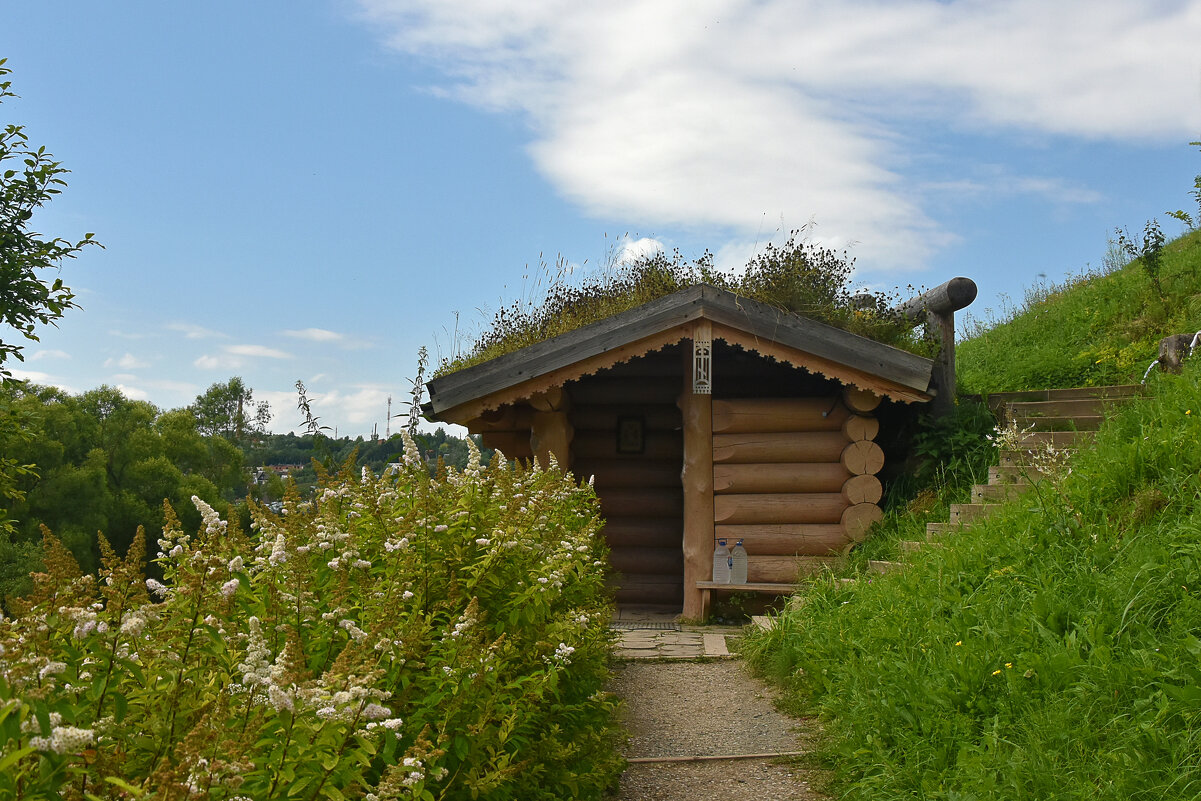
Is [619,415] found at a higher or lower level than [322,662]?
higher

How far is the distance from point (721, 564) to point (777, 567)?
654 mm

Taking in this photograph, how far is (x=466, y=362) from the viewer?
13742mm

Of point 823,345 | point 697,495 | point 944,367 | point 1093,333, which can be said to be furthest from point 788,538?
point 1093,333

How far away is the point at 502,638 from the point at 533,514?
43.9 inches

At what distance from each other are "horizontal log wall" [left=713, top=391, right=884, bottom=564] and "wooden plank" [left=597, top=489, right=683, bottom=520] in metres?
2.27

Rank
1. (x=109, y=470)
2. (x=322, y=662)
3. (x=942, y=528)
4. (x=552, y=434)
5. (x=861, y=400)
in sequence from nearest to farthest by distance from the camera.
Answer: (x=322, y=662)
(x=942, y=528)
(x=861, y=400)
(x=552, y=434)
(x=109, y=470)

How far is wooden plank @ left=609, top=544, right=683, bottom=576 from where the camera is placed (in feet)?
42.7

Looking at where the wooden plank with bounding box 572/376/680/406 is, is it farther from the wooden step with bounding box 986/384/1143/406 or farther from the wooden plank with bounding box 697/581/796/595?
the wooden step with bounding box 986/384/1143/406

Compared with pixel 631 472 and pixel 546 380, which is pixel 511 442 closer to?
pixel 546 380

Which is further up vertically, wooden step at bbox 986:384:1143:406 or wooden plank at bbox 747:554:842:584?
wooden step at bbox 986:384:1143:406

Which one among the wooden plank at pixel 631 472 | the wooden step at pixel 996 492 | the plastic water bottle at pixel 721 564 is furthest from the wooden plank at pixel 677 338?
the wooden plank at pixel 631 472

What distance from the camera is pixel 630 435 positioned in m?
13.0

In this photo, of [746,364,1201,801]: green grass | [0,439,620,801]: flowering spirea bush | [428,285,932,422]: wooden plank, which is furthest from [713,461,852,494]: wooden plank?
[0,439,620,801]: flowering spirea bush

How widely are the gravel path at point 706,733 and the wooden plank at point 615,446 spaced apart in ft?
15.9
